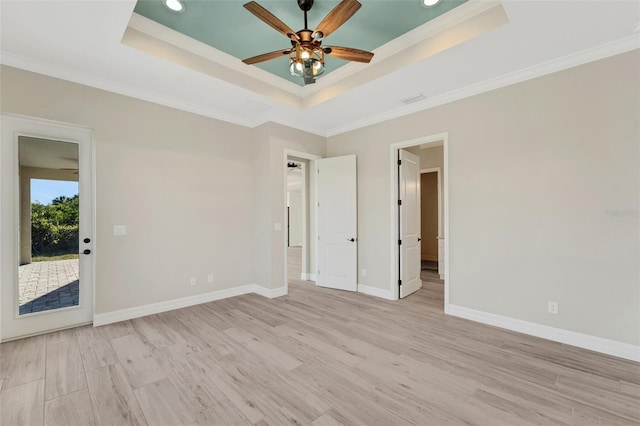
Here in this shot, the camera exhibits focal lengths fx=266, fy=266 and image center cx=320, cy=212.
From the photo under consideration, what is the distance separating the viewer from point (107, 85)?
133 inches

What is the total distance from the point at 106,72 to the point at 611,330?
6126 mm

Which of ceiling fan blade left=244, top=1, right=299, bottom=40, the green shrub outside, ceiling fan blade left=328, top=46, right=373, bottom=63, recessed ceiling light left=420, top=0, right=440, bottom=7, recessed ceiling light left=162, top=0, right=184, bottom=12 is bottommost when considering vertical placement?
Result: the green shrub outside

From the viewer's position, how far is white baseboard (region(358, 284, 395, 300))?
14.4ft

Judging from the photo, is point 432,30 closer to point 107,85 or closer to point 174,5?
point 174,5

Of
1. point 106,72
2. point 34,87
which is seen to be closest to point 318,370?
point 106,72

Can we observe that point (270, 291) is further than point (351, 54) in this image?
Yes

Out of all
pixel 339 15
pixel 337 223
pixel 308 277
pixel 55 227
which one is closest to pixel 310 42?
pixel 339 15

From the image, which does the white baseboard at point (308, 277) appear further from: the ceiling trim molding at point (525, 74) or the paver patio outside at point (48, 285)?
the paver patio outside at point (48, 285)

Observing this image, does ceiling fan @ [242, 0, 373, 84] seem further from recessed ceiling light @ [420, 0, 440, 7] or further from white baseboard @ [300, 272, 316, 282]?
white baseboard @ [300, 272, 316, 282]

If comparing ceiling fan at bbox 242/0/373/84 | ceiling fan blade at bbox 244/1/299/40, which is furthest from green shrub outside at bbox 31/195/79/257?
ceiling fan blade at bbox 244/1/299/40

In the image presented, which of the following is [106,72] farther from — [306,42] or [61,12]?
[306,42]

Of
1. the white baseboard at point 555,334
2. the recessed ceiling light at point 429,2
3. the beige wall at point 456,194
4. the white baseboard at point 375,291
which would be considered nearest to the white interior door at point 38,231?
the beige wall at point 456,194

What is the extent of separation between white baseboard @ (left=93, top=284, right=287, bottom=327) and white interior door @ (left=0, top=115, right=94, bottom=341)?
0.68ft

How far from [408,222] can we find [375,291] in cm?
131
